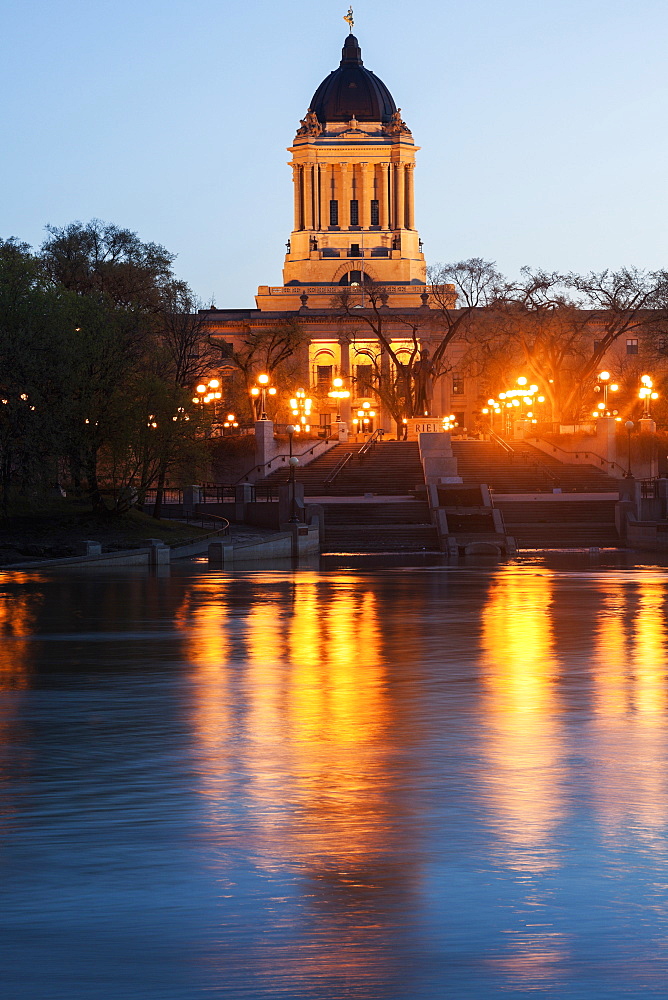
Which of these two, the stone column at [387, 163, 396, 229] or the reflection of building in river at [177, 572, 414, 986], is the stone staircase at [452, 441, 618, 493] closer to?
the reflection of building in river at [177, 572, 414, 986]

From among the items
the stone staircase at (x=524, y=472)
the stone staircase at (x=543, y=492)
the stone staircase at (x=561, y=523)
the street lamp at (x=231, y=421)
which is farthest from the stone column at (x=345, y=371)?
the stone staircase at (x=561, y=523)

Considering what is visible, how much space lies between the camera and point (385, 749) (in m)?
11.6

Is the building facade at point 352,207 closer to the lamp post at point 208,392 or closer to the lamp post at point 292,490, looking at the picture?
the lamp post at point 208,392

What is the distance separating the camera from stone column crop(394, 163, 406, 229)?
164 metres

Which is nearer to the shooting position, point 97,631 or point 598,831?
point 598,831

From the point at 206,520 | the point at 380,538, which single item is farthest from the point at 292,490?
the point at 206,520

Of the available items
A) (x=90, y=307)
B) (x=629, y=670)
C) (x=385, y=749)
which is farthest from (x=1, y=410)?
(x=385, y=749)

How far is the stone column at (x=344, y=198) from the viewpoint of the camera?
541ft

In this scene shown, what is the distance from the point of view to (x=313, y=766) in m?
10.9

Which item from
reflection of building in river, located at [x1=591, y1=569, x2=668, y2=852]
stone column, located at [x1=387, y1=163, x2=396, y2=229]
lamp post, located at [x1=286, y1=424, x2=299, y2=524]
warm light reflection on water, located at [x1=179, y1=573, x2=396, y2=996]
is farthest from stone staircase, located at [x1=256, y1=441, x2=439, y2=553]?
stone column, located at [x1=387, y1=163, x2=396, y2=229]

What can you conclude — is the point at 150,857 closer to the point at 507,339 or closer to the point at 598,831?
the point at 598,831

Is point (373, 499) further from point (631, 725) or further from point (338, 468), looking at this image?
point (631, 725)

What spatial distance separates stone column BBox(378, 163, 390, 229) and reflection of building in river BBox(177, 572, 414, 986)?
A: 146 m

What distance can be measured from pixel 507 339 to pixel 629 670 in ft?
283
